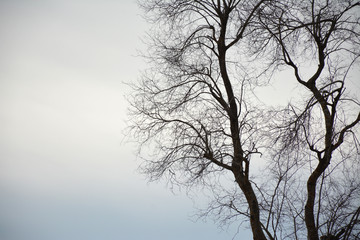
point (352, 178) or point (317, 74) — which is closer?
point (352, 178)

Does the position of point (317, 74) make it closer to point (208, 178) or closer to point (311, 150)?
point (311, 150)

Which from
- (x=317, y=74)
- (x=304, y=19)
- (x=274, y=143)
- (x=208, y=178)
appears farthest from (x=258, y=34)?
(x=208, y=178)

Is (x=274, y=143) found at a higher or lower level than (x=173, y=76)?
lower

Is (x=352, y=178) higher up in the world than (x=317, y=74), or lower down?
lower down

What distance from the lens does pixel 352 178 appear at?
4.10 metres

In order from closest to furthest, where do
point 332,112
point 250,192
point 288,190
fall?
point 288,190 → point 332,112 → point 250,192

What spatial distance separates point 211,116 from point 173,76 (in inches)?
35.7

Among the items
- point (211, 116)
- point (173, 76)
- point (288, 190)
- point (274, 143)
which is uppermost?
point (173, 76)

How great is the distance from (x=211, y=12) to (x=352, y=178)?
126 inches

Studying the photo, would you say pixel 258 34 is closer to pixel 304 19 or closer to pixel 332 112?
pixel 304 19

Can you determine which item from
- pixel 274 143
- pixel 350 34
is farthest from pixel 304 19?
pixel 274 143

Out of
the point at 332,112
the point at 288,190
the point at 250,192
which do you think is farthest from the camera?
the point at 250,192

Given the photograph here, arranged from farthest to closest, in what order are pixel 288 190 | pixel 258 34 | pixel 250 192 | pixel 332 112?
pixel 258 34 < pixel 250 192 < pixel 332 112 < pixel 288 190

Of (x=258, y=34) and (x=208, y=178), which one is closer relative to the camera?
(x=208, y=178)
